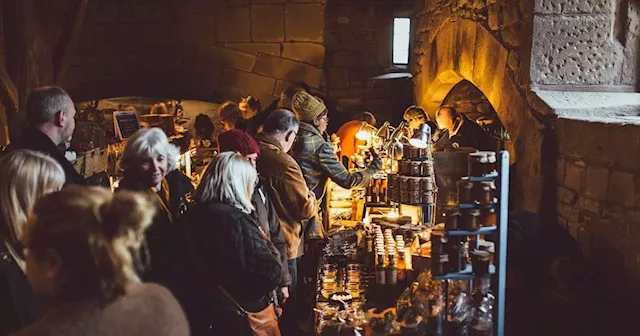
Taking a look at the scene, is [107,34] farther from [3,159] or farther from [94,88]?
[3,159]

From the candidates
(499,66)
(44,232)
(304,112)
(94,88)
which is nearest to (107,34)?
(94,88)

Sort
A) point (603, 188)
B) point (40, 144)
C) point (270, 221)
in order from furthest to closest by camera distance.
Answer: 1. point (270, 221)
2. point (603, 188)
3. point (40, 144)

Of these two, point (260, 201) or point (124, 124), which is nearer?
point (260, 201)

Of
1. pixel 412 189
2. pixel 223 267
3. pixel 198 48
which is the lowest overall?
pixel 223 267

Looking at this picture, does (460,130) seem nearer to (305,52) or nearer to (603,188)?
(603,188)

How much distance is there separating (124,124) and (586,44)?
351 cm

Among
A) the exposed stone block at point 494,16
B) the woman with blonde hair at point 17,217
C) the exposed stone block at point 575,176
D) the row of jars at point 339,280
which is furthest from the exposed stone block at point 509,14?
the woman with blonde hair at point 17,217

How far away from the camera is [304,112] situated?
→ 528 cm

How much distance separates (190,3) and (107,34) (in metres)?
1.40

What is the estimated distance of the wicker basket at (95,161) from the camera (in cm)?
483

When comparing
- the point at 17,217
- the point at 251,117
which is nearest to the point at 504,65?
the point at 251,117

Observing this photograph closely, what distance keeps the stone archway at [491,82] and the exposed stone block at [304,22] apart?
6.29 ft

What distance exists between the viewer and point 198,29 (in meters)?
10.0

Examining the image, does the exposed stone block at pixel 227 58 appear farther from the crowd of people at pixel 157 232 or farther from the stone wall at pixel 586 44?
the stone wall at pixel 586 44
